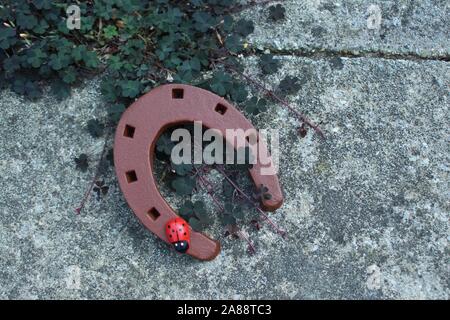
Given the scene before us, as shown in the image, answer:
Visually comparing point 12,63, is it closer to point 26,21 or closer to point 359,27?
point 26,21

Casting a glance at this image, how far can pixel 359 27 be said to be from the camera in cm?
237

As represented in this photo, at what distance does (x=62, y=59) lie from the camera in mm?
2217

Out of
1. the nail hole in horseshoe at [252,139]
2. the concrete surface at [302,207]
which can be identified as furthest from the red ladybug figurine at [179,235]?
the nail hole in horseshoe at [252,139]

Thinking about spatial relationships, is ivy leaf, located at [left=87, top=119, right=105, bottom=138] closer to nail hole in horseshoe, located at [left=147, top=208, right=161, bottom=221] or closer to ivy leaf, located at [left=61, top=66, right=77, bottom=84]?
ivy leaf, located at [left=61, top=66, right=77, bottom=84]

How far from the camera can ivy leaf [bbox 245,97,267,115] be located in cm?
217

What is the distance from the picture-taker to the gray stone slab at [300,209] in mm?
2029

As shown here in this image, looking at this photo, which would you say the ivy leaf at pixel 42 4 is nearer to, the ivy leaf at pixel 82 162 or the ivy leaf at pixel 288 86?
the ivy leaf at pixel 82 162

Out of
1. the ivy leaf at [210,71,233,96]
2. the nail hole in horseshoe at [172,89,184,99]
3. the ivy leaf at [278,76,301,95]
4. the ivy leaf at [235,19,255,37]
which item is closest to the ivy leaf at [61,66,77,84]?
the nail hole in horseshoe at [172,89,184,99]

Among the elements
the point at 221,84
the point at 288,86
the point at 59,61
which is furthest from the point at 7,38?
the point at 288,86

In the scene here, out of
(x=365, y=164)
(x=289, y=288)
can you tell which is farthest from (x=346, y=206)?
(x=289, y=288)

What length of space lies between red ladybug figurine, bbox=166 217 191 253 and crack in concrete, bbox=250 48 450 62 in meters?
0.71

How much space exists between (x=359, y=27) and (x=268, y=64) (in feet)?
1.23

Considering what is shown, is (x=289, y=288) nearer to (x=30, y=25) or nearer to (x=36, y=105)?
(x=36, y=105)

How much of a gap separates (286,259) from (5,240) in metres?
0.88
